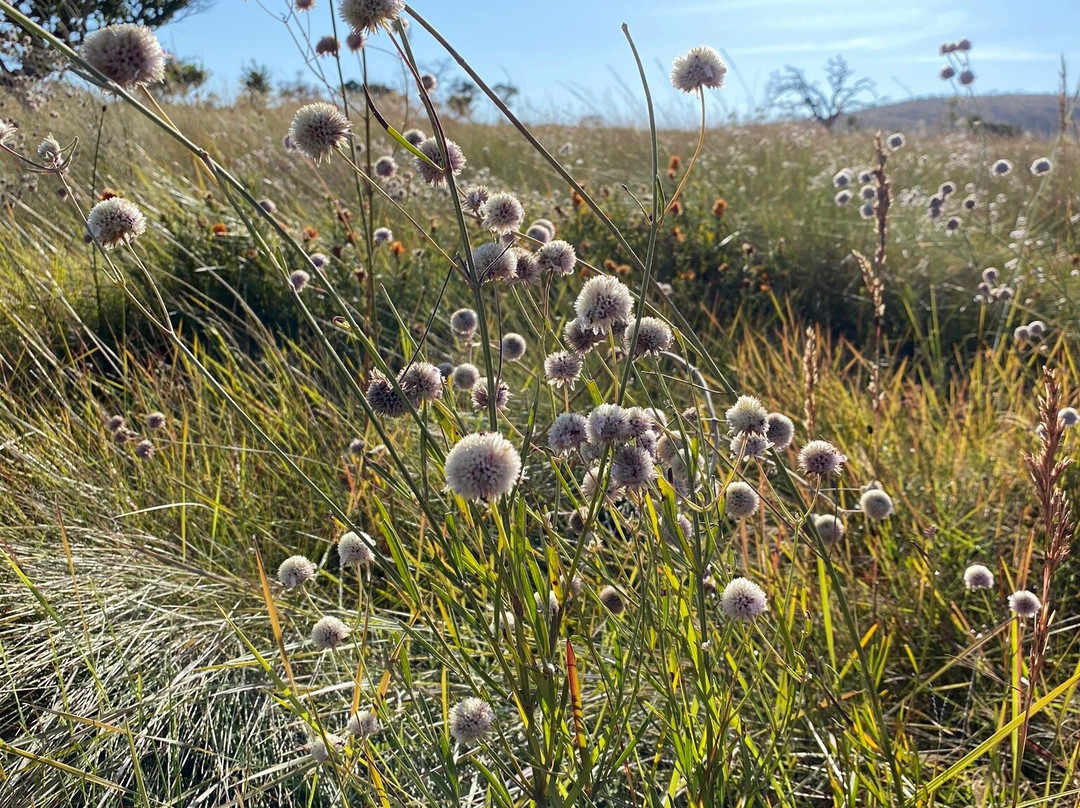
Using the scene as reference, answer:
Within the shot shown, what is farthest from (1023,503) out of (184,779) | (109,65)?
(109,65)

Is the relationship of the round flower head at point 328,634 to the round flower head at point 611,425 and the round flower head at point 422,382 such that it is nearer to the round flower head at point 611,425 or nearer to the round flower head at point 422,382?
the round flower head at point 422,382

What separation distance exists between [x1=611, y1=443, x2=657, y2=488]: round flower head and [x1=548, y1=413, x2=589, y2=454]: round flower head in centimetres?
5

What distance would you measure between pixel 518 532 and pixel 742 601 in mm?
363

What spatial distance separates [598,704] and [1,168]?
447cm

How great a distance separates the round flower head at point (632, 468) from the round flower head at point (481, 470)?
23 cm

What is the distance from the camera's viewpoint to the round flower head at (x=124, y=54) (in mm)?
899

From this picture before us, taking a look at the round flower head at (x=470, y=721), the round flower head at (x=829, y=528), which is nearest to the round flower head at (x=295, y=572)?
the round flower head at (x=470, y=721)

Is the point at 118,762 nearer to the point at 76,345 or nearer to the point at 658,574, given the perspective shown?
the point at 658,574

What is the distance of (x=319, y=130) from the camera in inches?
43.9

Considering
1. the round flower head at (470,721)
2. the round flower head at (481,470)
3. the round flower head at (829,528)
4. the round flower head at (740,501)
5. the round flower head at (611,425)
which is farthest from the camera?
the round flower head at (829,528)

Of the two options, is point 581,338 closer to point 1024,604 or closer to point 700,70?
point 700,70

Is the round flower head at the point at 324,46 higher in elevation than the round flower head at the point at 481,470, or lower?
higher

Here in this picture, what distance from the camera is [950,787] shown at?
5.08 ft

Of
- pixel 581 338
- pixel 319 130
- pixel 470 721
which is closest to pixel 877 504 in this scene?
pixel 581 338
